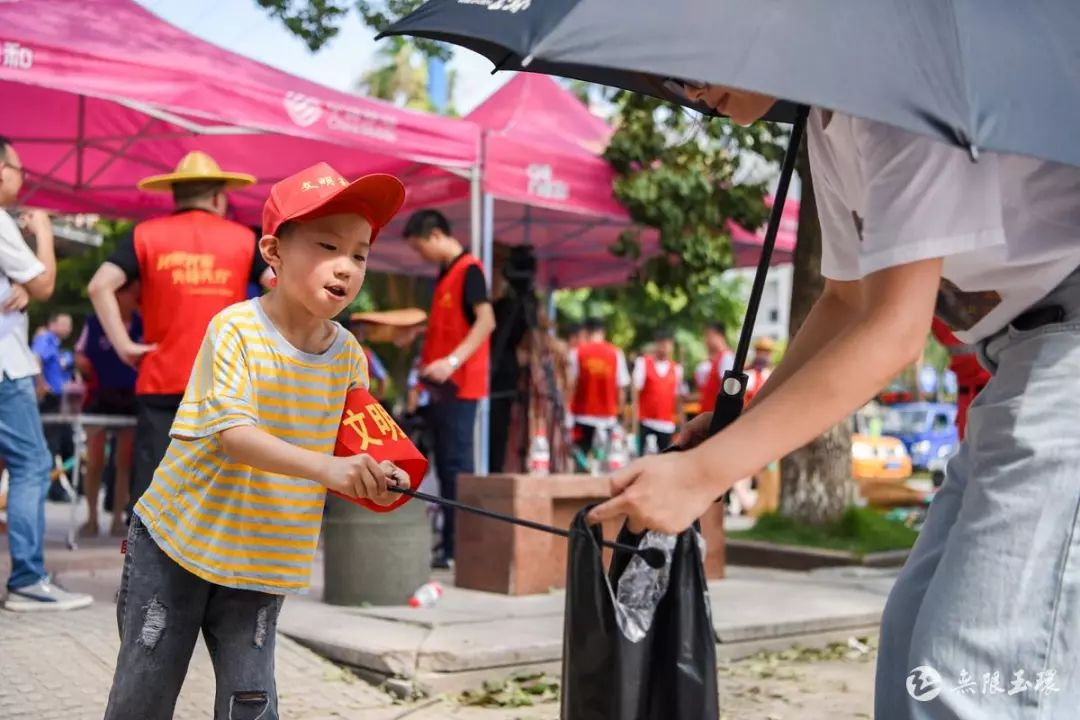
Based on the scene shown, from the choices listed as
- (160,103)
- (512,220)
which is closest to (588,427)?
(512,220)

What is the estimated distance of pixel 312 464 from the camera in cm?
252

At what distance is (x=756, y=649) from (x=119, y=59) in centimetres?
460

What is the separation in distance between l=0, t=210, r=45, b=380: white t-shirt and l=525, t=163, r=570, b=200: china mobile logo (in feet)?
14.6

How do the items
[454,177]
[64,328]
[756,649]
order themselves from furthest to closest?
[64,328], [454,177], [756,649]

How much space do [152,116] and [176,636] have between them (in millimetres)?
6223

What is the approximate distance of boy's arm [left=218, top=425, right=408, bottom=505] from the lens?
248 cm

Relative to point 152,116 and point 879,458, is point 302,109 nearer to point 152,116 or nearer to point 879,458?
point 152,116

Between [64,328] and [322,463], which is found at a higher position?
[64,328]

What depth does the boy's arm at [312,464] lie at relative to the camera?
2477mm

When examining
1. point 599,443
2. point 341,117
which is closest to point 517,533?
point 341,117

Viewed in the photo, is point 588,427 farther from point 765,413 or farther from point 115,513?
point 765,413

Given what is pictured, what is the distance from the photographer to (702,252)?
10875mm

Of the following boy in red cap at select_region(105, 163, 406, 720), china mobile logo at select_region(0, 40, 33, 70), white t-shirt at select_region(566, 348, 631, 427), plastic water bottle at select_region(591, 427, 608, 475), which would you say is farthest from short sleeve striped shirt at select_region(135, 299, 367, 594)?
white t-shirt at select_region(566, 348, 631, 427)

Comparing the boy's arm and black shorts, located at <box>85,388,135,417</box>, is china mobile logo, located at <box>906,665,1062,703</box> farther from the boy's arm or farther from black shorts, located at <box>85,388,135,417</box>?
black shorts, located at <box>85,388,135,417</box>
